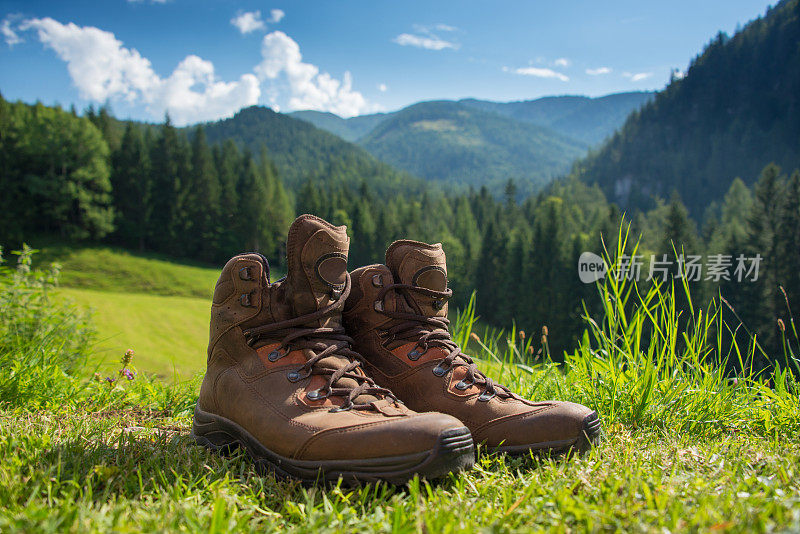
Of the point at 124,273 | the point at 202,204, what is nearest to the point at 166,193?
the point at 202,204

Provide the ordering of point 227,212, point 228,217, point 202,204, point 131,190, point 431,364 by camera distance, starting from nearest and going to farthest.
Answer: point 431,364 < point 131,190 < point 202,204 < point 228,217 < point 227,212

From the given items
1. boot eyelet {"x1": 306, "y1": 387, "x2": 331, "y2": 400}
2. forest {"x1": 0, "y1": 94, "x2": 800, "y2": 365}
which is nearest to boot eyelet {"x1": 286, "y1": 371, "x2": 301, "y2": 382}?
boot eyelet {"x1": 306, "y1": 387, "x2": 331, "y2": 400}

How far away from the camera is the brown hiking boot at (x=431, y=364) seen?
2.28 metres

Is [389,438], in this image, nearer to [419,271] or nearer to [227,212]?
[419,271]

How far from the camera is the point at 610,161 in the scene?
5655 inches

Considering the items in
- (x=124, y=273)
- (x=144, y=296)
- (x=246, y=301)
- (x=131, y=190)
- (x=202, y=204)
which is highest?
(x=131, y=190)

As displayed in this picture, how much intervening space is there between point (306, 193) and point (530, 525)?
8004cm

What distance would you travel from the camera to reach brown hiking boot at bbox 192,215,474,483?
1.98 m

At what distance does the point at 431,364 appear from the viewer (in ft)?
8.43

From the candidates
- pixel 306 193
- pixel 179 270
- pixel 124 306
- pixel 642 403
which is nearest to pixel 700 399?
pixel 642 403

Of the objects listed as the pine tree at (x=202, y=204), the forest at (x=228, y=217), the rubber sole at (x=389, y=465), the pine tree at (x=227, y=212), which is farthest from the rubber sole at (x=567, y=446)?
the pine tree at (x=202, y=204)

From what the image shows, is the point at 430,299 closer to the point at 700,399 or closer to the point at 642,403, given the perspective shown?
the point at 642,403

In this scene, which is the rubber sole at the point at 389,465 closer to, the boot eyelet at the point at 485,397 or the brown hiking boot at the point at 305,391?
the brown hiking boot at the point at 305,391

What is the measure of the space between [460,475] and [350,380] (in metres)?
0.64
